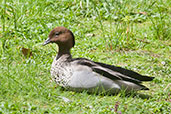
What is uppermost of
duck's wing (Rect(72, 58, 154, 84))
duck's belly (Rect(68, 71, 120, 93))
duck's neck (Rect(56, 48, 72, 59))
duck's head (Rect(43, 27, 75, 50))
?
duck's head (Rect(43, 27, 75, 50))

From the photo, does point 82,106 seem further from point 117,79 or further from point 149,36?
point 149,36

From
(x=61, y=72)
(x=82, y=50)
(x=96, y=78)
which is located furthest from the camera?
(x=82, y=50)

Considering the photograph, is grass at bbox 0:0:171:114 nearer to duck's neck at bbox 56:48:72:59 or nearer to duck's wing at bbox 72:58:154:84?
duck's wing at bbox 72:58:154:84

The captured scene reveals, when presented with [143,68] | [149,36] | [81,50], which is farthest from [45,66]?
[149,36]

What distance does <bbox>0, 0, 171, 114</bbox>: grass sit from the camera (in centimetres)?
477

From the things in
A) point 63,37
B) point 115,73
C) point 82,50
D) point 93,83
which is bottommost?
point 93,83

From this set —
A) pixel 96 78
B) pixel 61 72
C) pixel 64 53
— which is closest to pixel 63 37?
pixel 64 53

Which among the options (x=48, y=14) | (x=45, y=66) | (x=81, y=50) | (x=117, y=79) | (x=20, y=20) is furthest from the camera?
(x=48, y=14)

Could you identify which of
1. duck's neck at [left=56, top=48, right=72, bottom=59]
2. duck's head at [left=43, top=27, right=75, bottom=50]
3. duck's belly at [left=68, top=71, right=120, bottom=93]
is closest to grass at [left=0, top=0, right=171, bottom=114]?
duck's belly at [left=68, top=71, right=120, bottom=93]

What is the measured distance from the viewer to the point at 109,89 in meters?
5.04

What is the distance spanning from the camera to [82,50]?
6.80 meters

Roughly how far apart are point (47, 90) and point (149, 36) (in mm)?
3092

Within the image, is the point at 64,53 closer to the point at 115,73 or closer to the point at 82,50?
the point at 115,73

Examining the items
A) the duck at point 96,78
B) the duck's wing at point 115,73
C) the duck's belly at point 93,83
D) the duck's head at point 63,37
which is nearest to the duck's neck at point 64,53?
the duck's head at point 63,37
